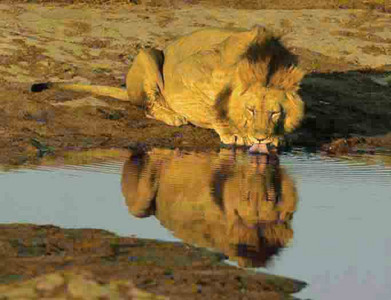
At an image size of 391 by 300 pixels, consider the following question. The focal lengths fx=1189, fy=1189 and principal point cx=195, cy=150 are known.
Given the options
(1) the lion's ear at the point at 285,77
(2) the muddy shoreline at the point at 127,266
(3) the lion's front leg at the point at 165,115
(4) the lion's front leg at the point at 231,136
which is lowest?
(3) the lion's front leg at the point at 165,115

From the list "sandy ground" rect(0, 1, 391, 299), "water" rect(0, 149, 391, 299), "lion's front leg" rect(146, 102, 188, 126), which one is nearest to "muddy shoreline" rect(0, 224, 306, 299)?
"sandy ground" rect(0, 1, 391, 299)

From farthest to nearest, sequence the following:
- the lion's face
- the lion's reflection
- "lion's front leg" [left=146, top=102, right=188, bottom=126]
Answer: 1. "lion's front leg" [left=146, top=102, right=188, bottom=126]
2. the lion's face
3. the lion's reflection

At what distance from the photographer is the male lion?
37.4ft

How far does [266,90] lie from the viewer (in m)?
11.4

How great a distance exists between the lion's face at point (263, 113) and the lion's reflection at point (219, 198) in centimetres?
36

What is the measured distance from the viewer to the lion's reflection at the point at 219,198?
705 cm

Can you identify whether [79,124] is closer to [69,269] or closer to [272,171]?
[272,171]

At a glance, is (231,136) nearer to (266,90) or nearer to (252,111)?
(252,111)

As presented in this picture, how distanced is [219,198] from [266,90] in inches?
122

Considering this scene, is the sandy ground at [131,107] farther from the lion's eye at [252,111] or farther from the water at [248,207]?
the lion's eye at [252,111]

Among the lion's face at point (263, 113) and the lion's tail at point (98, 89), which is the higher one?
the lion's face at point (263, 113)

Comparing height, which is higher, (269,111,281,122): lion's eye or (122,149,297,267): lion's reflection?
(269,111,281,122): lion's eye

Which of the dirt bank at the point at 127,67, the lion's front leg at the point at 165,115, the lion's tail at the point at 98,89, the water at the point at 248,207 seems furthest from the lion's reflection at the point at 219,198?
the lion's tail at the point at 98,89

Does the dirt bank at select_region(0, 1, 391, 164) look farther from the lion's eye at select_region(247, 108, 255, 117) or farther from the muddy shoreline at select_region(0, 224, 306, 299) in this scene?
the muddy shoreline at select_region(0, 224, 306, 299)
